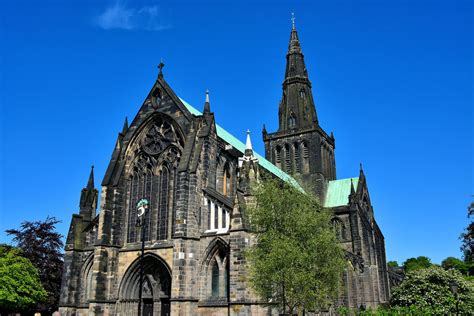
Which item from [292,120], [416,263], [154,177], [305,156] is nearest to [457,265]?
[416,263]

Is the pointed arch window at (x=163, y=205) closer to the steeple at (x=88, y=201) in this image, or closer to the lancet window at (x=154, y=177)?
the lancet window at (x=154, y=177)

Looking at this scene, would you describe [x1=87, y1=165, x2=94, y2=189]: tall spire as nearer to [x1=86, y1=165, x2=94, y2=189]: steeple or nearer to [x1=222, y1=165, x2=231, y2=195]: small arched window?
[x1=86, y1=165, x2=94, y2=189]: steeple

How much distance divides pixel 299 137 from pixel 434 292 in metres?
24.1

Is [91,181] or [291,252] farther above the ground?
[91,181]

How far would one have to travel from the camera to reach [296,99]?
58281 mm

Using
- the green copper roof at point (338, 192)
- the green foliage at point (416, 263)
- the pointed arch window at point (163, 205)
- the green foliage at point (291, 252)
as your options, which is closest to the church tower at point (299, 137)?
the green copper roof at point (338, 192)

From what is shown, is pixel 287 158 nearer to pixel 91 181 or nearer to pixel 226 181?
pixel 226 181

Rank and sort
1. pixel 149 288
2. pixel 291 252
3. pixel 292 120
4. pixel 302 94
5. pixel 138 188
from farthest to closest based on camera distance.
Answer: pixel 302 94, pixel 292 120, pixel 138 188, pixel 149 288, pixel 291 252

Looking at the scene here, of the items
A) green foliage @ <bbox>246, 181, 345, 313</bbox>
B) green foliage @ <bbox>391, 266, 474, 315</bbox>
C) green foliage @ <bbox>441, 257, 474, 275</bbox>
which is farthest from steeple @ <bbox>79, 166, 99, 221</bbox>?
green foliage @ <bbox>441, 257, 474, 275</bbox>

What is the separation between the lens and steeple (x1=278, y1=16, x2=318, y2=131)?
57656mm

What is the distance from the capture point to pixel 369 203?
55.3 metres

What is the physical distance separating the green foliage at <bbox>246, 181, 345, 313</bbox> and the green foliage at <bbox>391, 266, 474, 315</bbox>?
16.4 meters

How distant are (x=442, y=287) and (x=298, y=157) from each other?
22.7 meters

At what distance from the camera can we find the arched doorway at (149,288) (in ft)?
95.7
